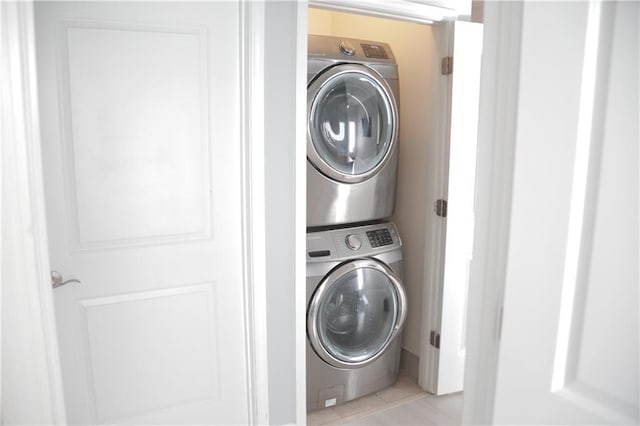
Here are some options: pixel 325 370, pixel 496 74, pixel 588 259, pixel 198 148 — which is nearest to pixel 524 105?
pixel 496 74

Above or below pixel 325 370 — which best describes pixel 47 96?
above

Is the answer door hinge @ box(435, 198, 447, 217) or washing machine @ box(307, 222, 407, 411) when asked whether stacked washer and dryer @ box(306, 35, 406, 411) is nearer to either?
washing machine @ box(307, 222, 407, 411)

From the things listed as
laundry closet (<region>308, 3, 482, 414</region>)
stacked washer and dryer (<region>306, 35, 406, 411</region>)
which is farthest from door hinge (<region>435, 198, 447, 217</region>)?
stacked washer and dryer (<region>306, 35, 406, 411</region>)

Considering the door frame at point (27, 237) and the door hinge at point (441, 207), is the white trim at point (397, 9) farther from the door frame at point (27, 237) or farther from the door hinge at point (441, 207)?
the door frame at point (27, 237)

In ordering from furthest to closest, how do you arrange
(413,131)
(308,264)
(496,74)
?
(413,131) < (308,264) < (496,74)

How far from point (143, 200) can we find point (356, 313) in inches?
51.5

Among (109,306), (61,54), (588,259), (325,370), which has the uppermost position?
(61,54)

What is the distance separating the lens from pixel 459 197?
241 cm

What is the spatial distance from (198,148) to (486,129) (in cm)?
127

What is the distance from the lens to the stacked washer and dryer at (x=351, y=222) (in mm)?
2270

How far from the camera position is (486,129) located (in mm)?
720

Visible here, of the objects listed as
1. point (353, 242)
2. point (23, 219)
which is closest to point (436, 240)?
point (353, 242)

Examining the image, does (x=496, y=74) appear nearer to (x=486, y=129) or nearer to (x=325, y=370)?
(x=486, y=129)

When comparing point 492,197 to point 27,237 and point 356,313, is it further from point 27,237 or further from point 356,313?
point 356,313
